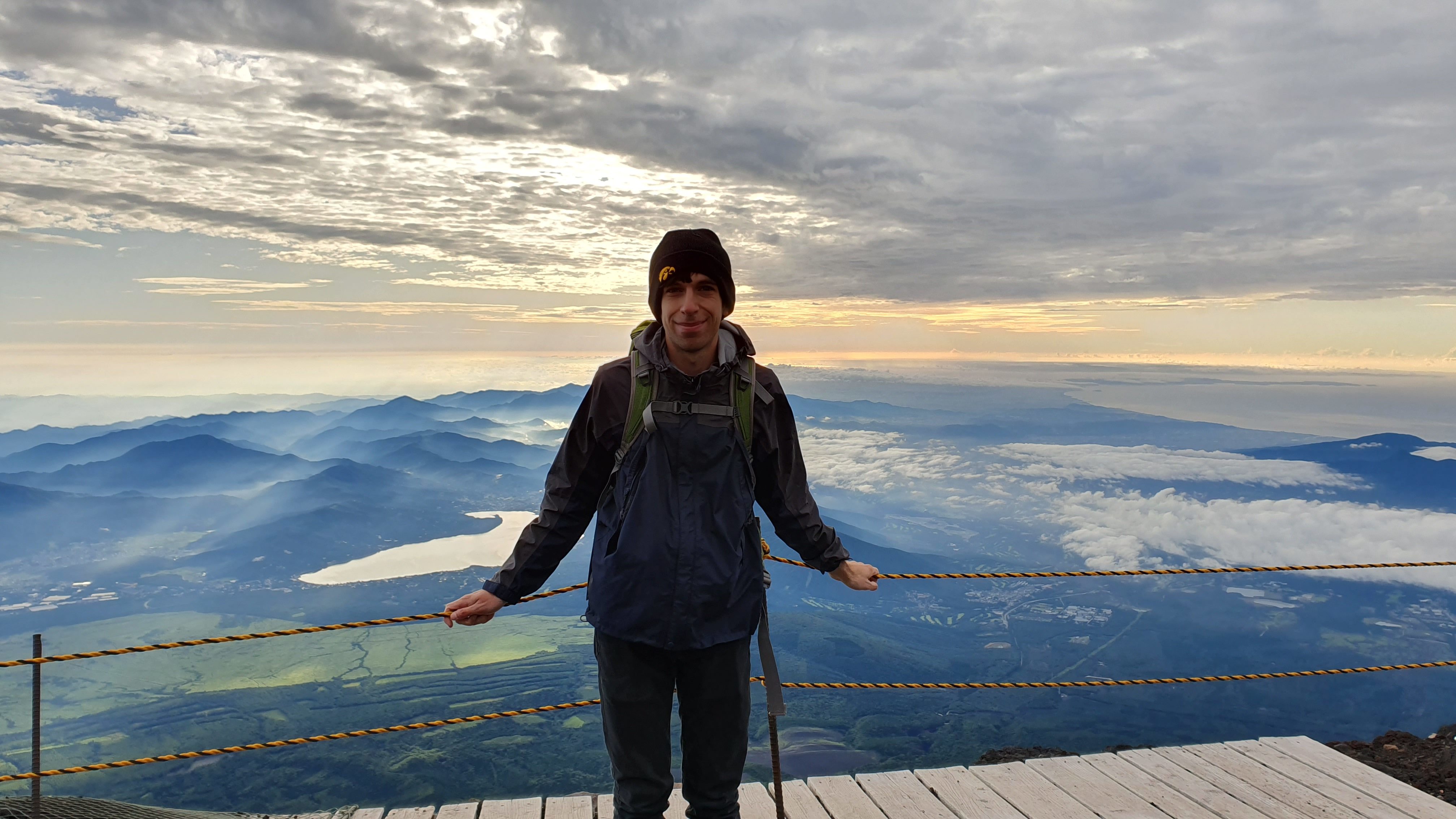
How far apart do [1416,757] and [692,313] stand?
683 cm

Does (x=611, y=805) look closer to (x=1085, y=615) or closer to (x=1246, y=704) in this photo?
(x=1246, y=704)

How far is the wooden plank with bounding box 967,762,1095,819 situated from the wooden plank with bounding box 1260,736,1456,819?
1.53 meters

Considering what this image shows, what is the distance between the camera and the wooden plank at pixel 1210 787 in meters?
3.98

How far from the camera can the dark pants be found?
2.50 m

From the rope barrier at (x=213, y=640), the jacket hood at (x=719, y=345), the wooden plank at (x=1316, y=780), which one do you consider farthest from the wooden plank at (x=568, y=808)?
the wooden plank at (x=1316, y=780)

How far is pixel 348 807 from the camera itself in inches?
154

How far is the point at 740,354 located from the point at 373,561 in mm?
154992

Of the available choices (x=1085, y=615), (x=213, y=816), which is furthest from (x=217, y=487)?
(x=213, y=816)

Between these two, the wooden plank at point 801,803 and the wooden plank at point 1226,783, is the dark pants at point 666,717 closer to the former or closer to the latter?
the wooden plank at point 801,803

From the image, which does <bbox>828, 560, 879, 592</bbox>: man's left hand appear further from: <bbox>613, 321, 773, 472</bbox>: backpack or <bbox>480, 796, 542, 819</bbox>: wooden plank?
<bbox>480, 796, 542, 819</bbox>: wooden plank

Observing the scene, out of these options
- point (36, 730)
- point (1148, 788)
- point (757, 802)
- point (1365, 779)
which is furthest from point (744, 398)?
point (1365, 779)

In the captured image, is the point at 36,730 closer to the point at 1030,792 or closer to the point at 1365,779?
the point at 1030,792

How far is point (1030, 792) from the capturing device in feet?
13.4

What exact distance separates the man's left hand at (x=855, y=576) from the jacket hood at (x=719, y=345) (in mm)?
832
